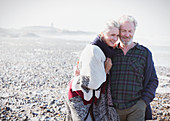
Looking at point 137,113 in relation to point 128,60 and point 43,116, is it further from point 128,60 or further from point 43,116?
point 43,116

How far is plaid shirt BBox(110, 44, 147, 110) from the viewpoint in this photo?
123 inches

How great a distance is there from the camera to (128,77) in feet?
10.3

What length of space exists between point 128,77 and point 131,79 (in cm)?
6

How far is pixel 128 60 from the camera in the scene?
316 centimetres

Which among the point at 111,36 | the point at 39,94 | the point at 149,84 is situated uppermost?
the point at 111,36

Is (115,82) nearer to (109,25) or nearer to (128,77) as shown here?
(128,77)

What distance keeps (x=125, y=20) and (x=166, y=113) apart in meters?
3.84

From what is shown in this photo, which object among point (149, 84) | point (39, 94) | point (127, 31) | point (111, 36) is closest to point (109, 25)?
point (111, 36)

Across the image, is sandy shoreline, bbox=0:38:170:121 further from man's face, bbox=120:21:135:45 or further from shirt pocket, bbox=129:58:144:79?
man's face, bbox=120:21:135:45

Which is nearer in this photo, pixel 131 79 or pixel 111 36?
pixel 111 36

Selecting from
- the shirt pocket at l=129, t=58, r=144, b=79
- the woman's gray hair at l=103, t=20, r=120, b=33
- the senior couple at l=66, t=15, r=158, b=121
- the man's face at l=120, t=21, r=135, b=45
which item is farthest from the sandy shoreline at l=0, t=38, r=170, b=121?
the woman's gray hair at l=103, t=20, r=120, b=33

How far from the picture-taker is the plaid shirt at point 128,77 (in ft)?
10.2

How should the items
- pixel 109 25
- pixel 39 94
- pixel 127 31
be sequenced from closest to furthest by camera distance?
pixel 109 25, pixel 127 31, pixel 39 94

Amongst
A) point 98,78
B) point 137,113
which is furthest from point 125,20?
point 137,113
